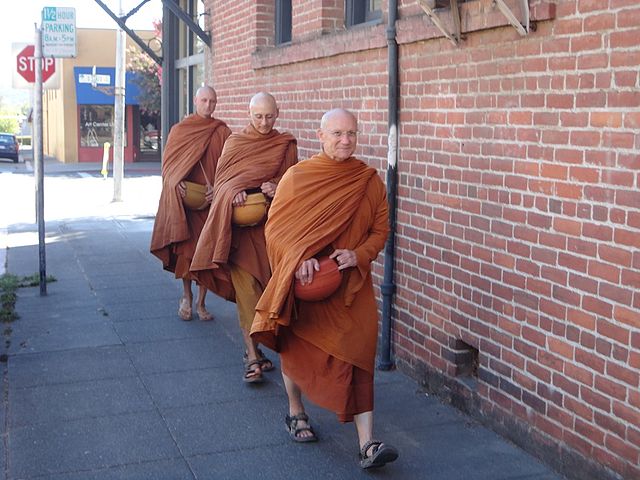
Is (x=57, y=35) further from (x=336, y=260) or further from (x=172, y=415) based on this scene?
(x=336, y=260)

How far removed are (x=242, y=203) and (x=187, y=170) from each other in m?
1.68

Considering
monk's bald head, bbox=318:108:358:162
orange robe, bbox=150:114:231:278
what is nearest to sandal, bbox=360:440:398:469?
monk's bald head, bbox=318:108:358:162

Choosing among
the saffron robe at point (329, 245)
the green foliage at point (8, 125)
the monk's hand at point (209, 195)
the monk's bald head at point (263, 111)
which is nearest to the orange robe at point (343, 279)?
the saffron robe at point (329, 245)

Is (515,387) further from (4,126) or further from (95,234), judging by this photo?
(4,126)

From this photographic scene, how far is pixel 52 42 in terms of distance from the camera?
1027 centimetres

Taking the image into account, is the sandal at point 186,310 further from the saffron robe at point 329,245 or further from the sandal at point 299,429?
the saffron robe at point 329,245

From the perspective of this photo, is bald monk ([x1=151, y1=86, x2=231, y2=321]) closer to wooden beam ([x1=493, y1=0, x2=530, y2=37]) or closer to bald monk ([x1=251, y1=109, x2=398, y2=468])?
bald monk ([x1=251, y1=109, x2=398, y2=468])

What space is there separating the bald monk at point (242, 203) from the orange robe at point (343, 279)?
147cm

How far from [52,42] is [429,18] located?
579 cm

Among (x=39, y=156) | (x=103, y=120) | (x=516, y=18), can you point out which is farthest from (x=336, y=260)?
(x=103, y=120)

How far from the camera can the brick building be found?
13.9 ft

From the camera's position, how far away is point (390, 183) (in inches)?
255

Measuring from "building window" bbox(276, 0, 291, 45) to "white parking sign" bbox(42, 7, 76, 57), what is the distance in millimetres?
2371

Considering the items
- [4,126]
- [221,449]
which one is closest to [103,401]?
[221,449]
